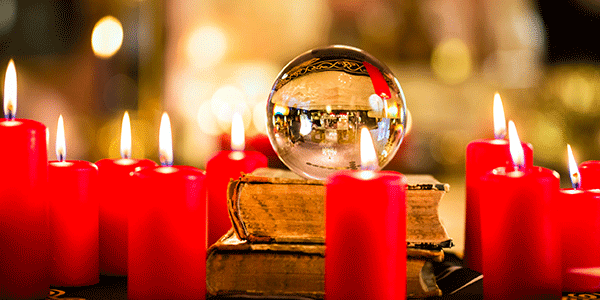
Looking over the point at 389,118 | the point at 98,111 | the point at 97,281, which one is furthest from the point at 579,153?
the point at 97,281

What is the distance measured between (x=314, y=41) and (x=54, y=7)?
150cm

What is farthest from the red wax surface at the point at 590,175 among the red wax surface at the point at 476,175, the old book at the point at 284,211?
the old book at the point at 284,211

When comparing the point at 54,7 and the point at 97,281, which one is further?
the point at 54,7

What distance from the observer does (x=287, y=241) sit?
0.54 m

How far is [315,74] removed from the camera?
1.99 ft

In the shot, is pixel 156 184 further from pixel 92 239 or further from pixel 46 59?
pixel 46 59

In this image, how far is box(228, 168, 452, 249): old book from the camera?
542mm

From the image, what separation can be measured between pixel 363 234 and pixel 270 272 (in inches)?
5.8

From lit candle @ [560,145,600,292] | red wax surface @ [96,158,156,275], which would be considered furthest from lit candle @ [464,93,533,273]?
red wax surface @ [96,158,156,275]

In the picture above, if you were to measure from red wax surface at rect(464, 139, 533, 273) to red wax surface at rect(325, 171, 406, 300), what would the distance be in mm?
263

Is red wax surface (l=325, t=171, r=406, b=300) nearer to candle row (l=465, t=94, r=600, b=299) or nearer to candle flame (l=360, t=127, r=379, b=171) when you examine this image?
candle flame (l=360, t=127, r=379, b=171)

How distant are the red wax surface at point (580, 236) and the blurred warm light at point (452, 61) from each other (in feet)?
8.09

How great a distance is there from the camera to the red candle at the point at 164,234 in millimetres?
492

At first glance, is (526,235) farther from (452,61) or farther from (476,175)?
(452,61)
